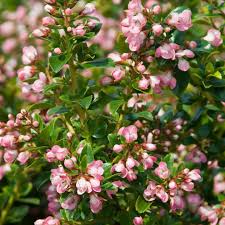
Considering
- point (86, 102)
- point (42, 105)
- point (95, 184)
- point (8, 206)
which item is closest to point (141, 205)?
point (95, 184)

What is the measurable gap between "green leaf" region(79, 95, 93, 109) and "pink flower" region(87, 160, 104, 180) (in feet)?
0.64

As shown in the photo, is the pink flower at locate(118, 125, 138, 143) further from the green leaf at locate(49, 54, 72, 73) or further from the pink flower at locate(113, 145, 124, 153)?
the green leaf at locate(49, 54, 72, 73)

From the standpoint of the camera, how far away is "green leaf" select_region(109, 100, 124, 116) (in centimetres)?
187

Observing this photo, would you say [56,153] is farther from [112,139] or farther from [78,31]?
[78,31]

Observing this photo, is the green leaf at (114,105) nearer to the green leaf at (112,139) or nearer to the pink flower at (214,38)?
the green leaf at (112,139)

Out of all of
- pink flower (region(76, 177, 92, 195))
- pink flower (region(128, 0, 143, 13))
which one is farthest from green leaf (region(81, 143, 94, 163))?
pink flower (region(128, 0, 143, 13))

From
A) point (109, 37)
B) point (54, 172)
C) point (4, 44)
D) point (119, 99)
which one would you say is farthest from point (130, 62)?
point (4, 44)

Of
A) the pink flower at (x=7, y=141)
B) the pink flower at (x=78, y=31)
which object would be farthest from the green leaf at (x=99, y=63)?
the pink flower at (x=7, y=141)

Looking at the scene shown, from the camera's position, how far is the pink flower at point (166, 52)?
A: 1.82 metres

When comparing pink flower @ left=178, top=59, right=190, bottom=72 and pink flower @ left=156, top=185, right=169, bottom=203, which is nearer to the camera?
pink flower @ left=156, top=185, right=169, bottom=203

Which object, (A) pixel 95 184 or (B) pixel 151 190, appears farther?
(B) pixel 151 190

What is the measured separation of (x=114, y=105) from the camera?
74.5 inches

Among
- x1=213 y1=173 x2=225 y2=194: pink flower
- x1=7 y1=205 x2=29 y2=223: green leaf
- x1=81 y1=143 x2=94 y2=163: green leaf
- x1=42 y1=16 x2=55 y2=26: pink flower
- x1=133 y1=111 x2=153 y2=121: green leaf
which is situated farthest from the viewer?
x1=7 y1=205 x2=29 y2=223: green leaf

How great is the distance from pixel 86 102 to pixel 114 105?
4.4 inches
